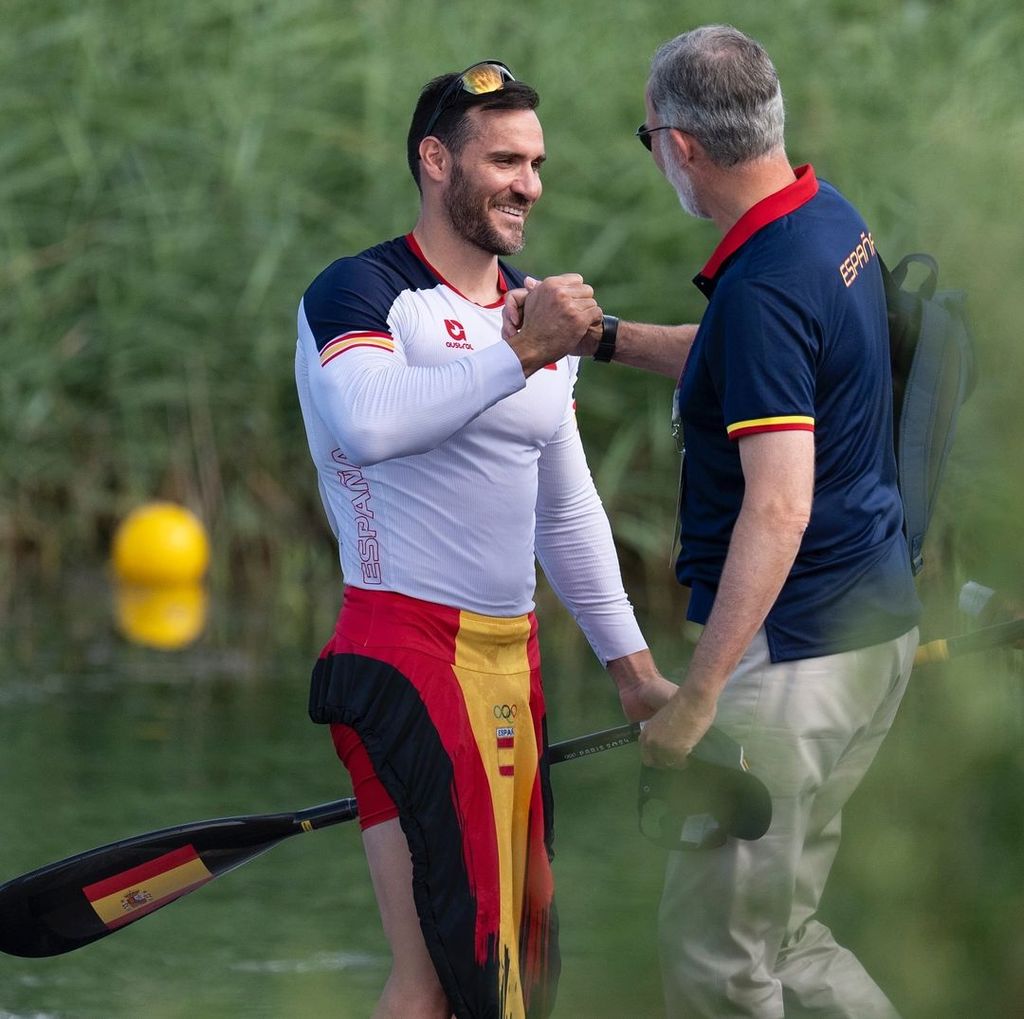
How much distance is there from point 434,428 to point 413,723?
0.49m

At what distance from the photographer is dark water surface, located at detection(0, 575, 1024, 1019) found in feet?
10.2

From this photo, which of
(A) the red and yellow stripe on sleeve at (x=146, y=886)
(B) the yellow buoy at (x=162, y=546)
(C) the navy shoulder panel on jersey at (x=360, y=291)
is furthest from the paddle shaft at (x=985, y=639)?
(B) the yellow buoy at (x=162, y=546)

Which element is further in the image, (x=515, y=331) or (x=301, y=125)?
(x=301, y=125)

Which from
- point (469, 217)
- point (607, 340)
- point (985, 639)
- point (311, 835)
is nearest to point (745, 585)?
point (985, 639)

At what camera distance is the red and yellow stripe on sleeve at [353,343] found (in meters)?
3.33

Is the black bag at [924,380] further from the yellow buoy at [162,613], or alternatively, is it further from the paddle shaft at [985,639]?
the yellow buoy at [162,613]

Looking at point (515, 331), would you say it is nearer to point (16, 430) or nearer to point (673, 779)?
point (673, 779)

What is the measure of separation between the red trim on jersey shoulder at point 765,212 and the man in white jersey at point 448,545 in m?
0.25

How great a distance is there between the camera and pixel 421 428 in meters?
3.23

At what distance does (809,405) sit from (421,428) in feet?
1.92

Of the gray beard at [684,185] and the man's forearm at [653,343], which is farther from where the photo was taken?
the man's forearm at [653,343]

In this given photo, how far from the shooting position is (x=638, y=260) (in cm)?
964

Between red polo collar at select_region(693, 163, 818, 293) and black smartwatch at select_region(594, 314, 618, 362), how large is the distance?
55 cm

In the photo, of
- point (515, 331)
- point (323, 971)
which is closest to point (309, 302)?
point (515, 331)
